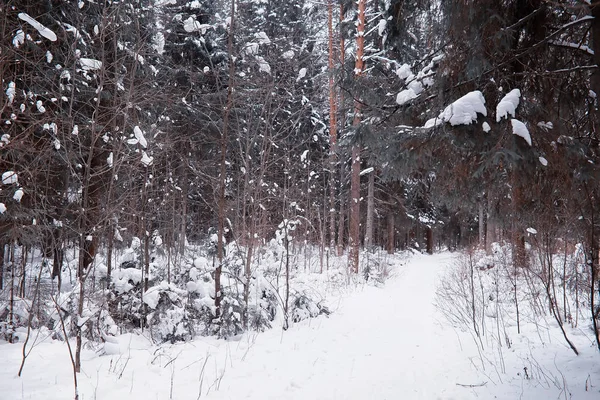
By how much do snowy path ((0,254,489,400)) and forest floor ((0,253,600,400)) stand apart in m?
0.01

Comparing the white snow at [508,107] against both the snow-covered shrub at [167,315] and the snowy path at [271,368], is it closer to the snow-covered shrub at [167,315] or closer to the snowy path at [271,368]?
the snowy path at [271,368]

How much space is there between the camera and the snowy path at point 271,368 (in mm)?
3664

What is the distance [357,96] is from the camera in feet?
17.5

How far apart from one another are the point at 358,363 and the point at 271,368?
1262mm

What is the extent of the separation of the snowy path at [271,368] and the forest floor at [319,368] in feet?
0.04

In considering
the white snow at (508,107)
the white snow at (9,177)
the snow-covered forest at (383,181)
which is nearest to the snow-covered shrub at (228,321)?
the snow-covered forest at (383,181)

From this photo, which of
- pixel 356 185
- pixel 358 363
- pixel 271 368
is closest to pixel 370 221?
pixel 356 185

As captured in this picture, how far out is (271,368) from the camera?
451 centimetres

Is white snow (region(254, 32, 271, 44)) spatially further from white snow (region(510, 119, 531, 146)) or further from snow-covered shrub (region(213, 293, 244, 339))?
snow-covered shrub (region(213, 293, 244, 339))

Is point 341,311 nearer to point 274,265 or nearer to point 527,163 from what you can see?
point 274,265

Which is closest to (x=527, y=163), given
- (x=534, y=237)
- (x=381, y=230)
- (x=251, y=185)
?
(x=534, y=237)

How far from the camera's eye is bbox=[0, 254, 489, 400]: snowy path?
366 centimetres

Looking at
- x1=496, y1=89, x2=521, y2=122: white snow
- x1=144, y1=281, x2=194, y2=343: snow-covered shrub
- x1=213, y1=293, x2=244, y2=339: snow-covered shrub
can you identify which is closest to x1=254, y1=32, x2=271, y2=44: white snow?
x1=496, y1=89, x2=521, y2=122: white snow

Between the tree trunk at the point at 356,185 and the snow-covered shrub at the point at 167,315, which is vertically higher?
the tree trunk at the point at 356,185
